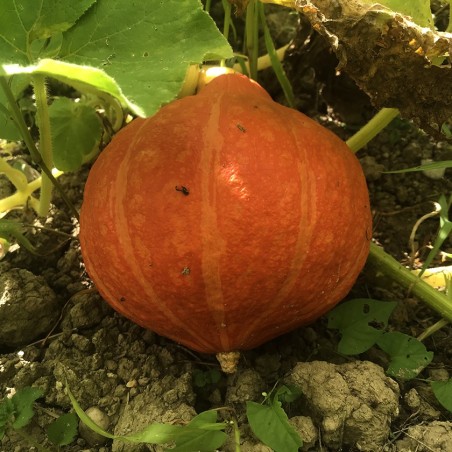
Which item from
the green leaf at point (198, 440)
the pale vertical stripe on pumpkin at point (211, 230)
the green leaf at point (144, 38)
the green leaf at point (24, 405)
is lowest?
the green leaf at point (24, 405)

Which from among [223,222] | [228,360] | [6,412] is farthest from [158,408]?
[223,222]

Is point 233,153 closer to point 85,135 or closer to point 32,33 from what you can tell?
point 32,33

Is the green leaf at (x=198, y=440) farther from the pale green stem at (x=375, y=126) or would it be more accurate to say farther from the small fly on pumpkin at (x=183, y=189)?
the pale green stem at (x=375, y=126)

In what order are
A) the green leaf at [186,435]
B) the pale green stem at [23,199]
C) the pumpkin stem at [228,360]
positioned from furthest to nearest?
the pale green stem at [23,199] < the pumpkin stem at [228,360] < the green leaf at [186,435]

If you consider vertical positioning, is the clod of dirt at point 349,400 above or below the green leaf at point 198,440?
below

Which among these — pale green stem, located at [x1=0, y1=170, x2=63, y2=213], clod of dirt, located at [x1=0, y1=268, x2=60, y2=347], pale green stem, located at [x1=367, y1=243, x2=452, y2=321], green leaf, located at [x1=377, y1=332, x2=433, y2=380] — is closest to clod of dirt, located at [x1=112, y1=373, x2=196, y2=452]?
clod of dirt, located at [x1=0, y1=268, x2=60, y2=347]

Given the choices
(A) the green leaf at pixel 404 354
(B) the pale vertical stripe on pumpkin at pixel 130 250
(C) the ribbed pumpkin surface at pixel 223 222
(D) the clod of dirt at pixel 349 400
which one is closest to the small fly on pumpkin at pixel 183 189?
(C) the ribbed pumpkin surface at pixel 223 222

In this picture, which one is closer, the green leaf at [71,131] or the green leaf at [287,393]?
the green leaf at [287,393]
